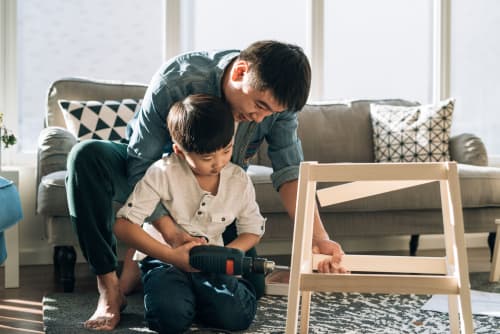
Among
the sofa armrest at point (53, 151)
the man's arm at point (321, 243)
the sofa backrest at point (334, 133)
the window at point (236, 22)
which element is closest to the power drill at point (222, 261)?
the man's arm at point (321, 243)

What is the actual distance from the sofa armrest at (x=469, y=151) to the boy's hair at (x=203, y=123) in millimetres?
1889

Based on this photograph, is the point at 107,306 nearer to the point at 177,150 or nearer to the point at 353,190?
the point at 177,150

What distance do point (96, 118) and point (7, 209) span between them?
2.88 ft

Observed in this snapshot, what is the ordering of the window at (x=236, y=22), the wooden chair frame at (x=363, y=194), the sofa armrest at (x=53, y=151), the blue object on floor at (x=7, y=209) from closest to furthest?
the wooden chair frame at (x=363, y=194), the blue object on floor at (x=7, y=209), the sofa armrest at (x=53, y=151), the window at (x=236, y=22)

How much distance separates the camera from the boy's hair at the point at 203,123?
1.57m

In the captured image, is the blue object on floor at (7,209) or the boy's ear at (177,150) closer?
the boy's ear at (177,150)

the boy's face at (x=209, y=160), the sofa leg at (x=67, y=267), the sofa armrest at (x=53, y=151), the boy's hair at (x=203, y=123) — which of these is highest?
the boy's hair at (x=203, y=123)

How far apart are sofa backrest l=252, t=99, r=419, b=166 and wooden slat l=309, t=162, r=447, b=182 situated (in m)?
1.94

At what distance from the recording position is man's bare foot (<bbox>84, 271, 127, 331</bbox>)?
1.80 m

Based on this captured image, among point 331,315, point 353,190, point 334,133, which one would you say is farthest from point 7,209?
point 334,133

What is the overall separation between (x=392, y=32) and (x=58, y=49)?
1.74 meters

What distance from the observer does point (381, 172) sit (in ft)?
4.08

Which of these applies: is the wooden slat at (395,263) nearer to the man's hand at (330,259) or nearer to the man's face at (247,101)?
the man's hand at (330,259)

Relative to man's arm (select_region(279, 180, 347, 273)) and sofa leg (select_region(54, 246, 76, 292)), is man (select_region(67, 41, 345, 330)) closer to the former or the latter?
man's arm (select_region(279, 180, 347, 273))
